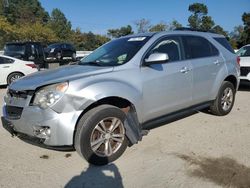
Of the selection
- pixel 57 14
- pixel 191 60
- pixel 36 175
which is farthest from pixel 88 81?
pixel 57 14

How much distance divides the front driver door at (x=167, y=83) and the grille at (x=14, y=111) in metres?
1.77

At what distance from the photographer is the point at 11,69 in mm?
12125

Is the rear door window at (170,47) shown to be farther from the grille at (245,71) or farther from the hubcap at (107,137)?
the grille at (245,71)

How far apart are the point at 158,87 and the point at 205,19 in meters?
52.9

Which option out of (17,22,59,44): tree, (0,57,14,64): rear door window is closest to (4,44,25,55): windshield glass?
(0,57,14,64): rear door window

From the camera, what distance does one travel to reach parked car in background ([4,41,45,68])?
14.5 metres

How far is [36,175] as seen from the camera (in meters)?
4.13

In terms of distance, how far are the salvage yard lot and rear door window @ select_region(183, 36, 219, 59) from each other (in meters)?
1.40

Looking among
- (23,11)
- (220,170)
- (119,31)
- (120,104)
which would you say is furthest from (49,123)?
(23,11)

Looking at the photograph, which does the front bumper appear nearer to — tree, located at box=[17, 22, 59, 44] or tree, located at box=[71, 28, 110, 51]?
tree, located at box=[17, 22, 59, 44]

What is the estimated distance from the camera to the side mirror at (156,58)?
483 centimetres

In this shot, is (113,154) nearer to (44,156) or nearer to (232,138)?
(44,156)

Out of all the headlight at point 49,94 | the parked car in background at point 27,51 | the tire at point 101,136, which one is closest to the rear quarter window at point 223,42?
the tire at point 101,136

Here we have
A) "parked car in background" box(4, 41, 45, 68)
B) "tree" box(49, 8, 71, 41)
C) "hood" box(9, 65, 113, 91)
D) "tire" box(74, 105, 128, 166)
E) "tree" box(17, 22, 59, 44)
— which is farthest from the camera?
"tree" box(49, 8, 71, 41)
